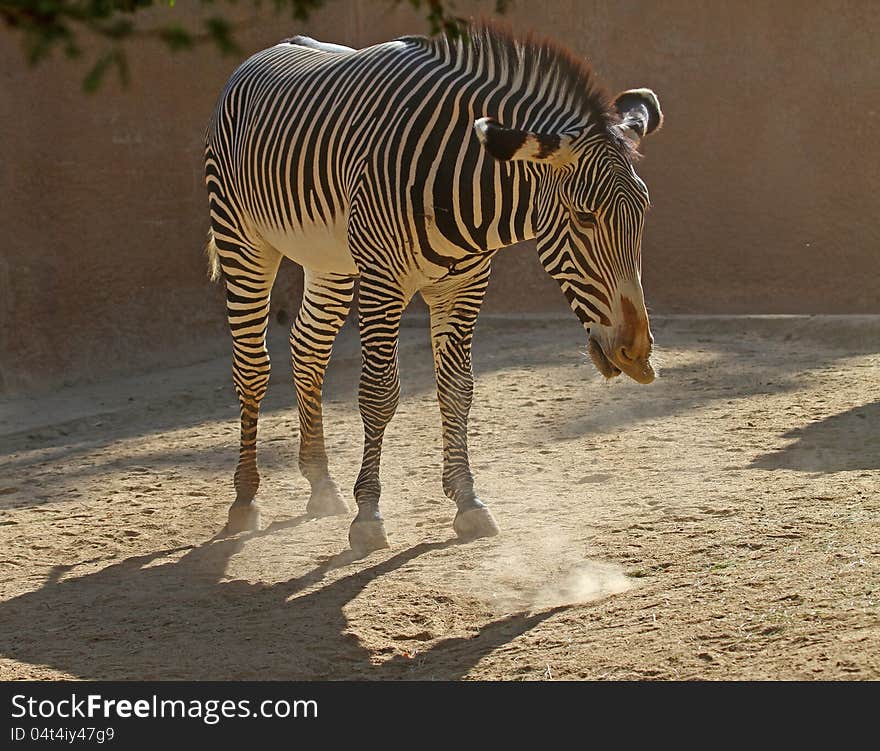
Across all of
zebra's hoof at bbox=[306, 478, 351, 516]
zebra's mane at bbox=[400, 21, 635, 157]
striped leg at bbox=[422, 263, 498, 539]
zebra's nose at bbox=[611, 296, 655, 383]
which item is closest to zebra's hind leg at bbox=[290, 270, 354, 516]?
zebra's hoof at bbox=[306, 478, 351, 516]

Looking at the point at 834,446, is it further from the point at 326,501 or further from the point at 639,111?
the point at 326,501

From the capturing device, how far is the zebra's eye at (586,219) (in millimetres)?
4371

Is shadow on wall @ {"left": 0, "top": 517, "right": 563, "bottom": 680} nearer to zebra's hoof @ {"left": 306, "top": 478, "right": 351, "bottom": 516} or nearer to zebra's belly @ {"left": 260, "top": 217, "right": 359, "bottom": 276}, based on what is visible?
zebra's hoof @ {"left": 306, "top": 478, "right": 351, "bottom": 516}

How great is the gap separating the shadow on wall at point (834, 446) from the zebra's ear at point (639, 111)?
75.0 inches

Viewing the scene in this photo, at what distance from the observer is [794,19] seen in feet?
35.4

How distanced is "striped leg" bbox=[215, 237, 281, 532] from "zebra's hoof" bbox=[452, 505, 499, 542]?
125 centimetres

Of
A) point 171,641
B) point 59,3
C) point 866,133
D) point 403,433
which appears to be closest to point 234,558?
point 171,641

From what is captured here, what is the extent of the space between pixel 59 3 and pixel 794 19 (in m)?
10.3

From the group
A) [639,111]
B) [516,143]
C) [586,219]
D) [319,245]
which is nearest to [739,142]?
[639,111]

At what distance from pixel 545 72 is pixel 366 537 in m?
2.08

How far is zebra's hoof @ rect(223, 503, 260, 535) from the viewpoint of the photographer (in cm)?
577

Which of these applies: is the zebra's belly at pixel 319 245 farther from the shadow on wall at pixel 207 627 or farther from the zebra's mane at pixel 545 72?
the shadow on wall at pixel 207 627

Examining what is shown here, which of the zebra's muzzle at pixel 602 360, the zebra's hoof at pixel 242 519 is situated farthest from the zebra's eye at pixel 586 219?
the zebra's hoof at pixel 242 519

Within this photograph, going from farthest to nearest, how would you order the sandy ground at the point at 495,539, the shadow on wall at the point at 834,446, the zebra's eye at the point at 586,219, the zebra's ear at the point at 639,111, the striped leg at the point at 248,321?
the striped leg at the point at 248,321 → the shadow on wall at the point at 834,446 → the zebra's ear at the point at 639,111 → the zebra's eye at the point at 586,219 → the sandy ground at the point at 495,539
